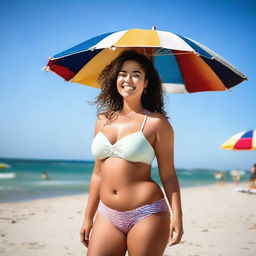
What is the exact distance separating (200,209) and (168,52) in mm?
7835

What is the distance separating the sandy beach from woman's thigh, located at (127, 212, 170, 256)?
3.00m

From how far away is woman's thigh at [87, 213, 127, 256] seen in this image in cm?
247

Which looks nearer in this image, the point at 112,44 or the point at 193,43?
the point at 112,44

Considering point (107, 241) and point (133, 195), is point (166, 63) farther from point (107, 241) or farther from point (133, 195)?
point (107, 241)

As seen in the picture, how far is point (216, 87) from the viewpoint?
361 cm

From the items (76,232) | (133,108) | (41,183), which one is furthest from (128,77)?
(41,183)

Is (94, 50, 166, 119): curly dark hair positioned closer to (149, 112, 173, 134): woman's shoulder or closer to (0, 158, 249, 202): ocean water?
(149, 112, 173, 134): woman's shoulder

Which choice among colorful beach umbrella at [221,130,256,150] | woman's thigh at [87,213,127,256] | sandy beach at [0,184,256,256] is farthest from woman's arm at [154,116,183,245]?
colorful beach umbrella at [221,130,256,150]

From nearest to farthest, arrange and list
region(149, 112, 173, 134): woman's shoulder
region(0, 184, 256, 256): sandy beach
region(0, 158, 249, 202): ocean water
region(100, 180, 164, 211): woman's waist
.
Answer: region(100, 180, 164, 211): woman's waist → region(149, 112, 173, 134): woman's shoulder → region(0, 184, 256, 256): sandy beach → region(0, 158, 249, 202): ocean water

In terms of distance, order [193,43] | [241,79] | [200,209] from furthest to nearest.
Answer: [200,209] < [241,79] < [193,43]

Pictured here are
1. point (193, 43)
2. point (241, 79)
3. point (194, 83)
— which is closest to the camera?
point (193, 43)

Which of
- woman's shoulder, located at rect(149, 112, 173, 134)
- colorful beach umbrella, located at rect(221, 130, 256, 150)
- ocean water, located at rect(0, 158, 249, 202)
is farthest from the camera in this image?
ocean water, located at rect(0, 158, 249, 202)

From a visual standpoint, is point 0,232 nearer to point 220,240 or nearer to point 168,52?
point 220,240

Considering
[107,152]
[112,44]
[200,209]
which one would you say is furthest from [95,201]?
[200,209]
